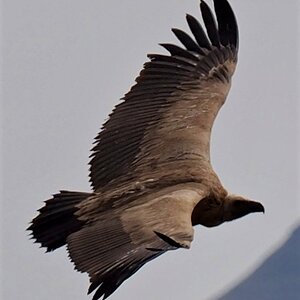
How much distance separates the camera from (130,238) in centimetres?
1138

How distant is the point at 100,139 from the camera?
13.2 meters

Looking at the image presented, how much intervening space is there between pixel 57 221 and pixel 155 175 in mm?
778

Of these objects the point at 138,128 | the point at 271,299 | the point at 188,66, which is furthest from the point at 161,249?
the point at 271,299

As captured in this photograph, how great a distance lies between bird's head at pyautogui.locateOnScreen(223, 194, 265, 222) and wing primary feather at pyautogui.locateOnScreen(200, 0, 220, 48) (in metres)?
1.76

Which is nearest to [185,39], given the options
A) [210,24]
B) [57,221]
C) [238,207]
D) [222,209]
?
[210,24]

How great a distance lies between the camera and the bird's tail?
482 inches

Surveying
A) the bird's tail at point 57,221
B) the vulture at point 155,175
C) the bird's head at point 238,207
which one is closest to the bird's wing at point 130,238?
the vulture at point 155,175

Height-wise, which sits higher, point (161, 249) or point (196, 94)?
point (196, 94)

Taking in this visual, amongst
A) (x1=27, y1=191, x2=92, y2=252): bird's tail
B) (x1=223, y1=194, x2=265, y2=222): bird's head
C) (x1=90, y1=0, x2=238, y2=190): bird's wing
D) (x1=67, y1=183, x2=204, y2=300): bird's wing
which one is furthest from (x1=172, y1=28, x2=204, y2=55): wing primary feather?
(x1=67, y1=183, x2=204, y2=300): bird's wing

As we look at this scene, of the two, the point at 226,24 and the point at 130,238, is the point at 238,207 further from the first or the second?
the point at 226,24

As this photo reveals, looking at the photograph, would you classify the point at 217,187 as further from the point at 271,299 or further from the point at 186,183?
the point at 271,299

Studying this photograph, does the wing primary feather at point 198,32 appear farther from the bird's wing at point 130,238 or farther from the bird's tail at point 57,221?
the bird's wing at point 130,238

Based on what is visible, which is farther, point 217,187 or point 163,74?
point 163,74

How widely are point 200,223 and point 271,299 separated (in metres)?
52.1
